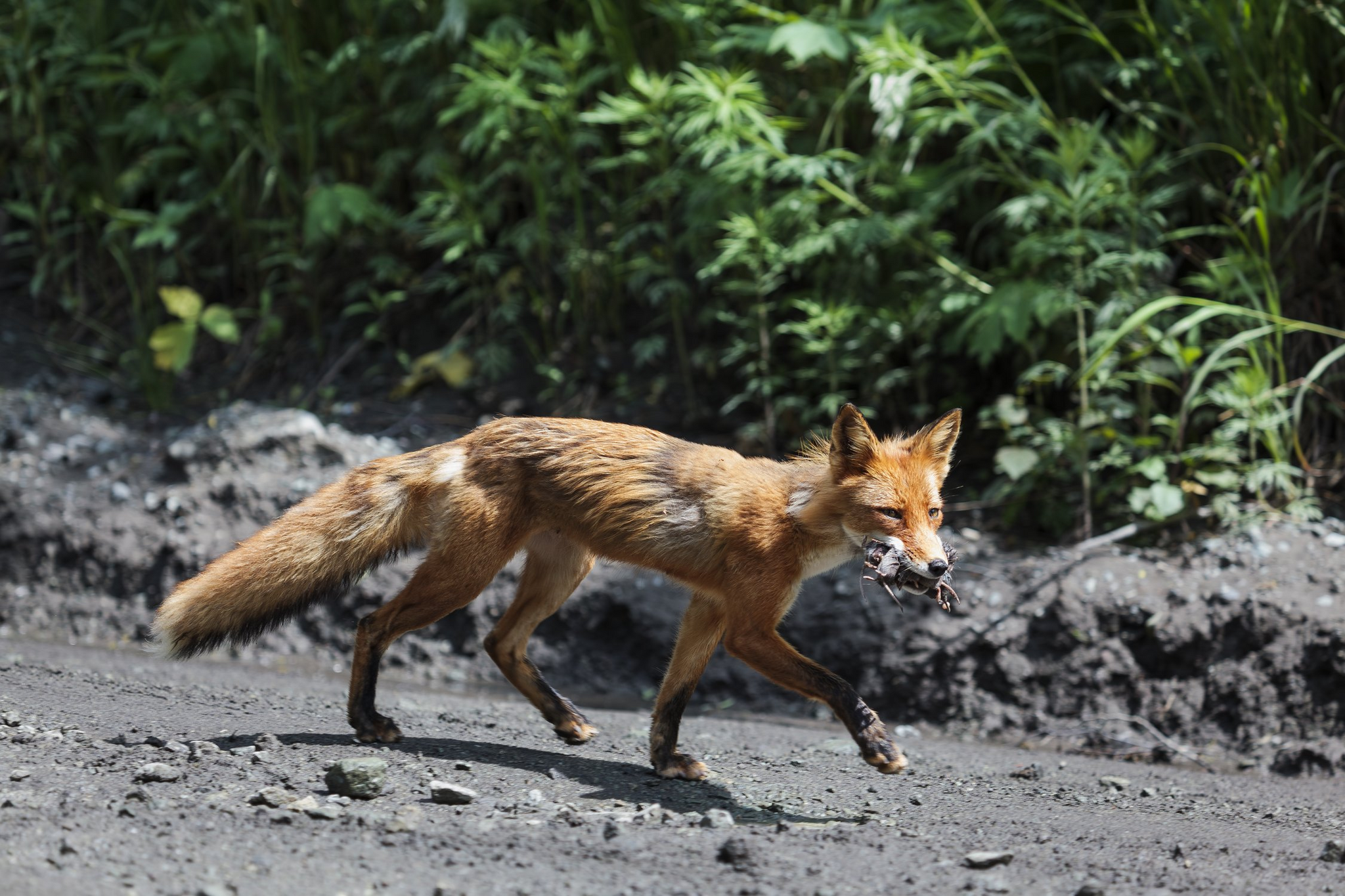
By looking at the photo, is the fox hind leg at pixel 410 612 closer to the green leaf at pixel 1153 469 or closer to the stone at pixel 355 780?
the stone at pixel 355 780

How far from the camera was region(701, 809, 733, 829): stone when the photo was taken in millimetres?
3465

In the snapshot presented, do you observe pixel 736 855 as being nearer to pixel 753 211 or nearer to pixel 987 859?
pixel 987 859

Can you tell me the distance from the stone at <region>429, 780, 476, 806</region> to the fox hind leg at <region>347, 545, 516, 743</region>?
2.34ft

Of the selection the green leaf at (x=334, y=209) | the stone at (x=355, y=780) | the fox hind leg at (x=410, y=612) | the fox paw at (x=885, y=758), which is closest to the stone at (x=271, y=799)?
the stone at (x=355, y=780)

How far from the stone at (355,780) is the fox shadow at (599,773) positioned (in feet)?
1.67

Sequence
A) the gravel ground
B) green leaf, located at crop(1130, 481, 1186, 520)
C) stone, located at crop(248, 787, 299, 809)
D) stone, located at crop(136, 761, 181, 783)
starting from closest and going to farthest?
the gravel ground → stone, located at crop(248, 787, 299, 809) → stone, located at crop(136, 761, 181, 783) → green leaf, located at crop(1130, 481, 1186, 520)

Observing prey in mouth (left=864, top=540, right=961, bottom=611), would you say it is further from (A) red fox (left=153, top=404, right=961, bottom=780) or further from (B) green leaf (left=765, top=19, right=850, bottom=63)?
(B) green leaf (left=765, top=19, right=850, bottom=63)

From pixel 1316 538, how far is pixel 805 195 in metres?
3.09

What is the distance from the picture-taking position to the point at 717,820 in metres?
3.49

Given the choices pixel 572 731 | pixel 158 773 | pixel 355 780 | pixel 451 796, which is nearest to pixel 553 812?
pixel 451 796

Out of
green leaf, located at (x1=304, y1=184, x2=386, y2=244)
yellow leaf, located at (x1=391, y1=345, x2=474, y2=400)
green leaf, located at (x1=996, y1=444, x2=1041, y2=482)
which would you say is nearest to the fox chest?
green leaf, located at (x1=996, y1=444, x2=1041, y2=482)

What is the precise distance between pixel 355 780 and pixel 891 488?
1882 mm

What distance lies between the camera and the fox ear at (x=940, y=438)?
4055mm

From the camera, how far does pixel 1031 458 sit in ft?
20.0
